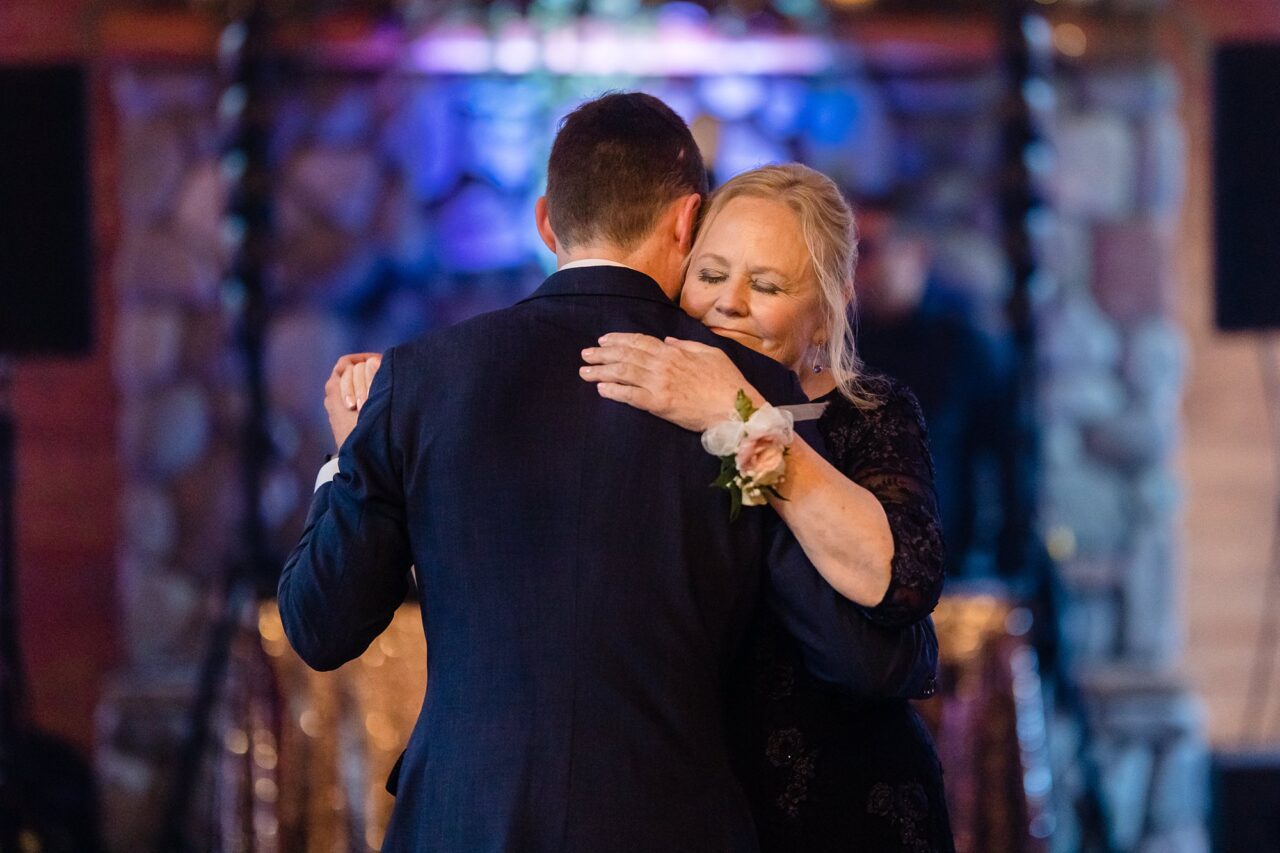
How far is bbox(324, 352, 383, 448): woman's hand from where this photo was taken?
192cm

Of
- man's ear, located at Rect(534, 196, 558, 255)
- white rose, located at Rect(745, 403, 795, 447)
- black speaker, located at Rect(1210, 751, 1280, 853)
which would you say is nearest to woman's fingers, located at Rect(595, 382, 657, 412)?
white rose, located at Rect(745, 403, 795, 447)

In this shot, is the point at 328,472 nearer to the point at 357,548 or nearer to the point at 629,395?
the point at 357,548

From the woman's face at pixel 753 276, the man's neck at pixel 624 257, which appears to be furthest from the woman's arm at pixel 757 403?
the woman's face at pixel 753 276

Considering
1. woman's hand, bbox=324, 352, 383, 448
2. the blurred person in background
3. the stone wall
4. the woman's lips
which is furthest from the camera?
the stone wall

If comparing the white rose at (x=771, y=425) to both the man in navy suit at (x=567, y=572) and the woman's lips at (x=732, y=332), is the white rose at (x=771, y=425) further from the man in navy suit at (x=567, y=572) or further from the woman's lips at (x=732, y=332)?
the woman's lips at (x=732, y=332)

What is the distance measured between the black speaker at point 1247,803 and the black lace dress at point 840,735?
2.49 meters

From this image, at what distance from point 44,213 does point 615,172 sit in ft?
10.0

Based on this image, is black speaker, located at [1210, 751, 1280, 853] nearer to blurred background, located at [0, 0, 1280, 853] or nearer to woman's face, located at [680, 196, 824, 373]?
blurred background, located at [0, 0, 1280, 853]

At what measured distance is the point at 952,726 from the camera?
3818mm

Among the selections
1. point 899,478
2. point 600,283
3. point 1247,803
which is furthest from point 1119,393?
point 600,283

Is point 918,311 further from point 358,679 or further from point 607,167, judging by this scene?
point 607,167

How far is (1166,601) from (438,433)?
10.9 ft

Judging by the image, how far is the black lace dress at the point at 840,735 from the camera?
1.94m

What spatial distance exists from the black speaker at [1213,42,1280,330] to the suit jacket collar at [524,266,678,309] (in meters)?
3.05
